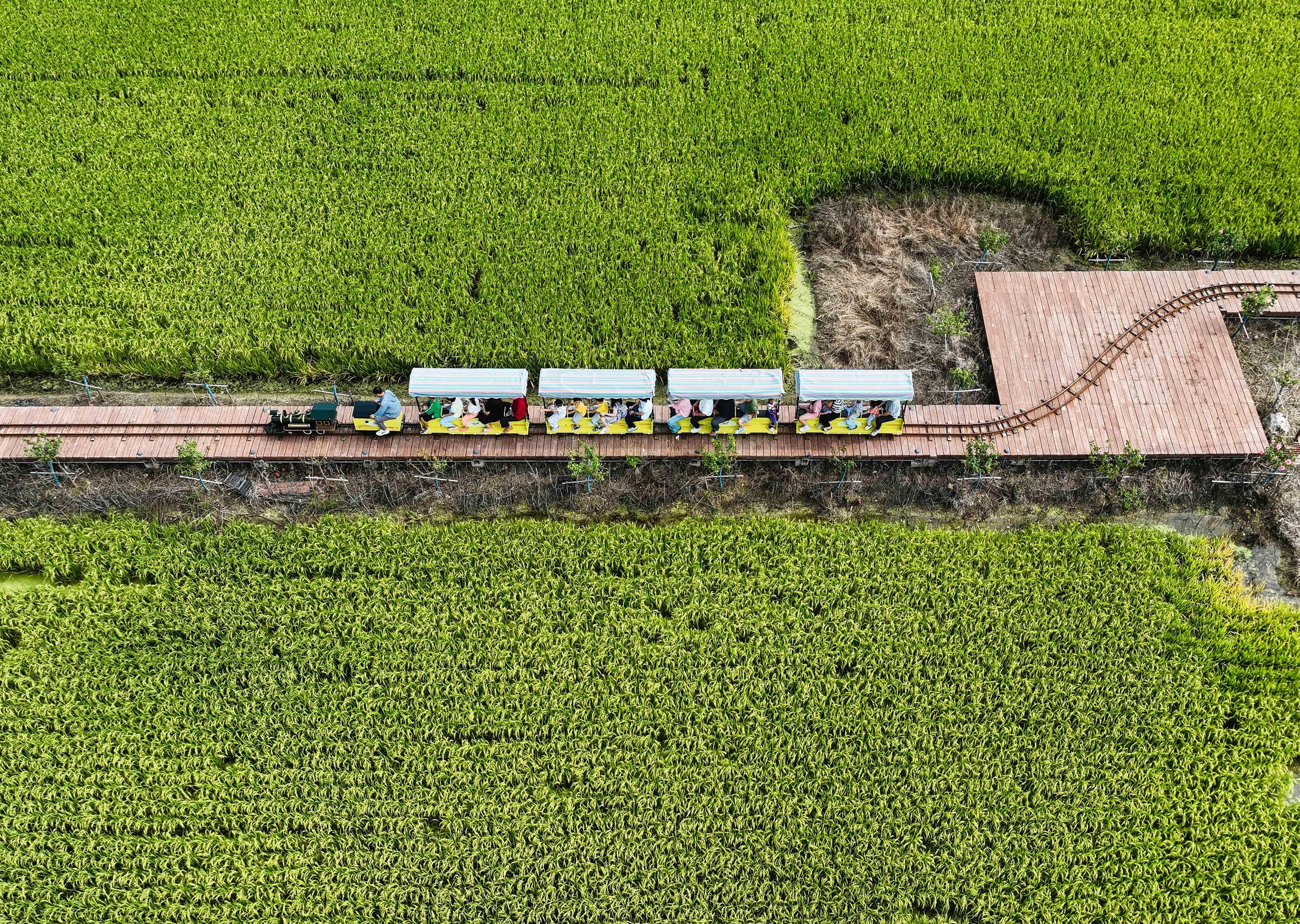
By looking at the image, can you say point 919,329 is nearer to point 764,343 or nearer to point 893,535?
point 764,343

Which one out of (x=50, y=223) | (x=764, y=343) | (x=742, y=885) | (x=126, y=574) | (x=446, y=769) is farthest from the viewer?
(x=50, y=223)

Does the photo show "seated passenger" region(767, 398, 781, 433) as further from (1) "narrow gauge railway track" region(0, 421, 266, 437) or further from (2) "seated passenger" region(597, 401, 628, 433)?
(1) "narrow gauge railway track" region(0, 421, 266, 437)

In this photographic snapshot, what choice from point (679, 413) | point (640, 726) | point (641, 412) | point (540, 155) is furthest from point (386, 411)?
point (540, 155)

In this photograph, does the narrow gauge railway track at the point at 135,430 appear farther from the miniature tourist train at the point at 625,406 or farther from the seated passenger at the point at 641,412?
the seated passenger at the point at 641,412

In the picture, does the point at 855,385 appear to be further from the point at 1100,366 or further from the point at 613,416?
the point at 1100,366

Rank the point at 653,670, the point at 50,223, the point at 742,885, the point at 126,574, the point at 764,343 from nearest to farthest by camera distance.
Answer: the point at 742,885 → the point at 653,670 → the point at 126,574 → the point at 764,343 → the point at 50,223

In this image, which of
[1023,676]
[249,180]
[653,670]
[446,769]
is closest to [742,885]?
[653,670]

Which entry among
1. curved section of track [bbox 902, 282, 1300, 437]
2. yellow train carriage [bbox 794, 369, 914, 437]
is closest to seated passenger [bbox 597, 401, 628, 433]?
yellow train carriage [bbox 794, 369, 914, 437]
